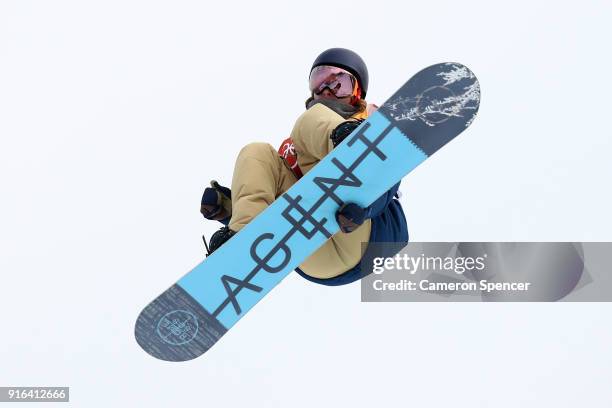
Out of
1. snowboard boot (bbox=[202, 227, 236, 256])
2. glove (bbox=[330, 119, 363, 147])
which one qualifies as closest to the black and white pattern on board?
glove (bbox=[330, 119, 363, 147])

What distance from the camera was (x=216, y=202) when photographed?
3584 mm

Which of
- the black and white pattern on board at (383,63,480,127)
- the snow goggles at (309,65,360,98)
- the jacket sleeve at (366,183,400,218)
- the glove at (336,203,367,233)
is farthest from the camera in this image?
the snow goggles at (309,65,360,98)

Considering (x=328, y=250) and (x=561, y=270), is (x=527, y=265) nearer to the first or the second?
(x=561, y=270)

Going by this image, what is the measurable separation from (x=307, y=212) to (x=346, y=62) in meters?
0.75

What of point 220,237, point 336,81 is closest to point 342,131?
point 336,81

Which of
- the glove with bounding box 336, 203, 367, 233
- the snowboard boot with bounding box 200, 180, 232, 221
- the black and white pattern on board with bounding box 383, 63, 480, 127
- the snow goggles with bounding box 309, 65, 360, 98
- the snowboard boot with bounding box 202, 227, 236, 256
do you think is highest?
the snow goggles with bounding box 309, 65, 360, 98

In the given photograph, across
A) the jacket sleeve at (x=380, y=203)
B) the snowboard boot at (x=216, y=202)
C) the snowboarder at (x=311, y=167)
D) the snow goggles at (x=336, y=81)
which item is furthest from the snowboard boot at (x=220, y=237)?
the snow goggles at (x=336, y=81)

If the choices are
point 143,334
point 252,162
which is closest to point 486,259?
point 252,162

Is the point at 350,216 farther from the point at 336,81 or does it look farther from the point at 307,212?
the point at 336,81

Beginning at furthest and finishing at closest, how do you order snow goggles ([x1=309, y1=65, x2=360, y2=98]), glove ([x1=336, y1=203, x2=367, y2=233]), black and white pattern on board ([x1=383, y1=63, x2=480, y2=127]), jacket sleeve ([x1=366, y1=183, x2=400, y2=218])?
1. snow goggles ([x1=309, y1=65, x2=360, y2=98])
2. jacket sleeve ([x1=366, y1=183, x2=400, y2=218])
3. glove ([x1=336, y1=203, x2=367, y2=233])
4. black and white pattern on board ([x1=383, y1=63, x2=480, y2=127])

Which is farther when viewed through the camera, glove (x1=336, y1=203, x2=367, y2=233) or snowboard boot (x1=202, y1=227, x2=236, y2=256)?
snowboard boot (x1=202, y1=227, x2=236, y2=256)

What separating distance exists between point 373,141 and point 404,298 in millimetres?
1034

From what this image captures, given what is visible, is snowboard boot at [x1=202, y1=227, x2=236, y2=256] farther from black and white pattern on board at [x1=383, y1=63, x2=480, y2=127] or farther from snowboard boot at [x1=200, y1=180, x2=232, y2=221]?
black and white pattern on board at [x1=383, y1=63, x2=480, y2=127]

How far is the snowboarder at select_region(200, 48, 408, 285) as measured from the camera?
315 centimetres
